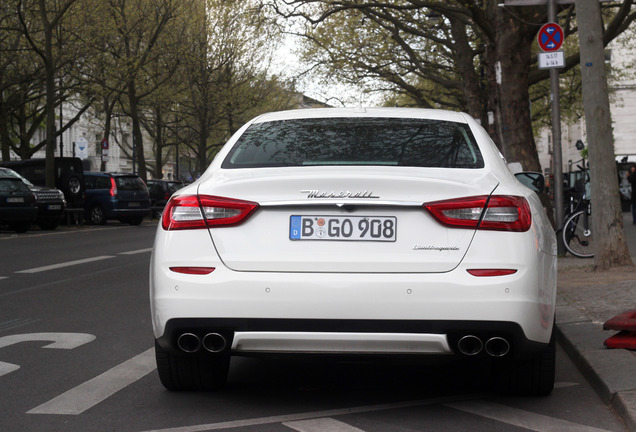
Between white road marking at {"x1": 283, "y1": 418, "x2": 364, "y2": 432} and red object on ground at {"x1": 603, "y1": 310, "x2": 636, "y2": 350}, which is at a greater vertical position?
red object on ground at {"x1": 603, "y1": 310, "x2": 636, "y2": 350}

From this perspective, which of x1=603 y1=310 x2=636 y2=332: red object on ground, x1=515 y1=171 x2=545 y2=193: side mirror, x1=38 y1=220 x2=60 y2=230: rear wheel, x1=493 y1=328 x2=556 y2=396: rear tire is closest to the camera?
x1=493 y1=328 x2=556 y2=396: rear tire

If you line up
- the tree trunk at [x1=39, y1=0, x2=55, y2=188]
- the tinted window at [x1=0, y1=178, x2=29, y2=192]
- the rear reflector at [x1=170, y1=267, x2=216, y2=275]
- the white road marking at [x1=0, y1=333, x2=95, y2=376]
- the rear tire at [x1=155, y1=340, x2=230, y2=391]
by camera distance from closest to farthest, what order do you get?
the rear reflector at [x1=170, y1=267, x2=216, y2=275], the rear tire at [x1=155, y1=340, x2=230, y2=391], the white road marking at [x1=0, y1=333, x2=95, y2=376], the tinted window at [x1=0, y1=178, x2=29, y2=192], the tree trunk at [x1=39, y1=0, x2=55, y2=188]

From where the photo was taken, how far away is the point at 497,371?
18.3ft

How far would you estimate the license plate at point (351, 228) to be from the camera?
4875 mm

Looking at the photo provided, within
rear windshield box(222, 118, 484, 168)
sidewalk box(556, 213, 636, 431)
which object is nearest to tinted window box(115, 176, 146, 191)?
sidewalk box(556, 213, 636, 431)

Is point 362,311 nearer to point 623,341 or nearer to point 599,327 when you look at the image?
point 623,341

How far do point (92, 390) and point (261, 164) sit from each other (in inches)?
62.2

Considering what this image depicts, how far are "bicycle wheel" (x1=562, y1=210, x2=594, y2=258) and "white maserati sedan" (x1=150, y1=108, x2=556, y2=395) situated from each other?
10.8m

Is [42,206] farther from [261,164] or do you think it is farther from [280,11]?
[261,164]

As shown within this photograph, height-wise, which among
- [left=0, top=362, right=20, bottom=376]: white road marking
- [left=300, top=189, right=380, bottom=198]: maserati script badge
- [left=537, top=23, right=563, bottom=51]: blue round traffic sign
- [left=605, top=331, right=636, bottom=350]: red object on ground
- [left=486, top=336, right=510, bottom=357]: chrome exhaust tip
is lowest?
[left=0, top=362, right=20, bottom=376]: white road marking

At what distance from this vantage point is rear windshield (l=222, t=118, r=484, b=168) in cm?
536

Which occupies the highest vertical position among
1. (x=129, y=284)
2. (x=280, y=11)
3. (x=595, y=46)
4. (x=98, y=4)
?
(x=98, y=4)

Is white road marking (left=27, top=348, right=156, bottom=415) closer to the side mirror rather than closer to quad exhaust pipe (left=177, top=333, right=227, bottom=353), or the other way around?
quad exhaust pipe (left=177, top=333, right=227, bottom=353)

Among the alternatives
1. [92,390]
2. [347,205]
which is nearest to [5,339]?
[92,390]
